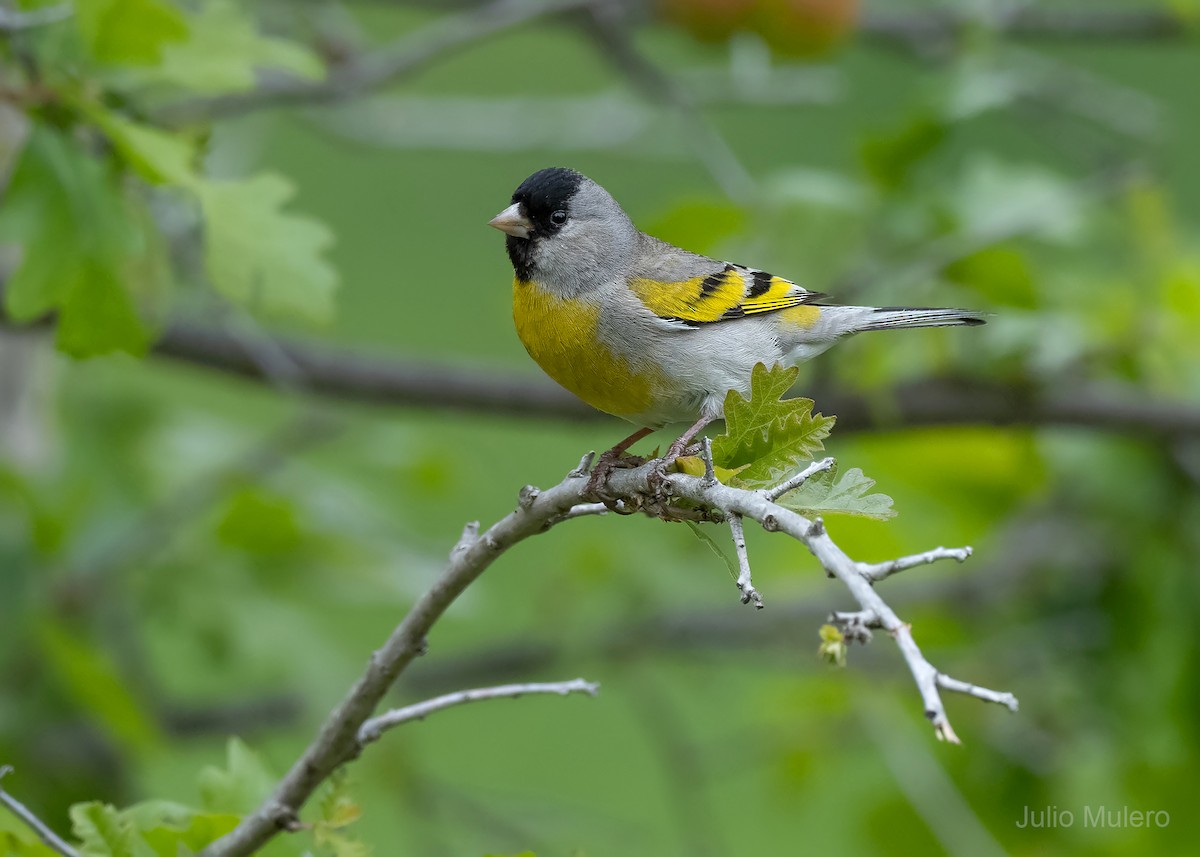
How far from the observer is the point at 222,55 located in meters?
2.22

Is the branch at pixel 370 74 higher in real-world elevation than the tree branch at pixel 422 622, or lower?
higher

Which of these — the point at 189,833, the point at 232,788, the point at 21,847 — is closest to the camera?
the point at 21,847

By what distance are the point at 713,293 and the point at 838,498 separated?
1.35 meters

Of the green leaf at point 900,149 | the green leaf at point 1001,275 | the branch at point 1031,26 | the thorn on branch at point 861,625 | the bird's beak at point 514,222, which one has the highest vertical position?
the branch at point 1031,26

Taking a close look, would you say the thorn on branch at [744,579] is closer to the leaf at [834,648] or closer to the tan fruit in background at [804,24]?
the leaf at [834,648]

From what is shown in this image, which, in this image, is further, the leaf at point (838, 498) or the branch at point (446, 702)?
the branch at point (446, 702)

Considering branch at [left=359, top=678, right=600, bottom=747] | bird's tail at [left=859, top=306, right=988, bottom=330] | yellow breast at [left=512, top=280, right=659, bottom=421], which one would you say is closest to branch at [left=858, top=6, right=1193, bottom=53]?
bird's tail at [left=859, top=306, right=988, bottom=330]

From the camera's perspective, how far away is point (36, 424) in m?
4.04

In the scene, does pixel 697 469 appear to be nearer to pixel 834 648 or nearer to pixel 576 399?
pixel 834 648

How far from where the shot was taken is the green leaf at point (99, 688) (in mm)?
2732

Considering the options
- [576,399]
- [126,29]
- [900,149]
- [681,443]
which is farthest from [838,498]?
[900,149]

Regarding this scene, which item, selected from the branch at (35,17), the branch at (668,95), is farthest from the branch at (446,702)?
the branch at (668,95)

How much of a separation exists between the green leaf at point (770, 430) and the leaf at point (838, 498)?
102mm

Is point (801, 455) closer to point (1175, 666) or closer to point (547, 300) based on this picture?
point (547, 300)
